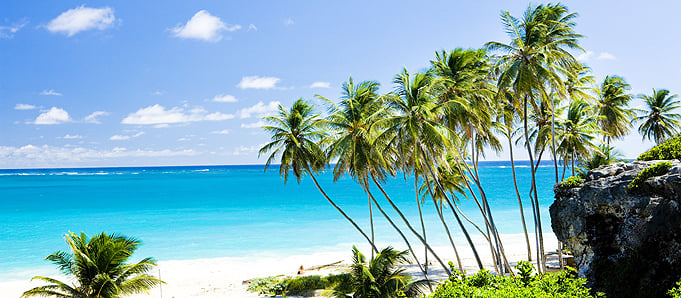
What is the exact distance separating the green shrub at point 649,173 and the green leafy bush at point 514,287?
3335 mm

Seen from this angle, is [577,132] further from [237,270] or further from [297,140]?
[237,270]

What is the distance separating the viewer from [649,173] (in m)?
9.66

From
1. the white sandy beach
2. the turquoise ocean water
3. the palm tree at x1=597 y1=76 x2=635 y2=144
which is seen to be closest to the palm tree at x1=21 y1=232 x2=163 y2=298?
the white sandy beach

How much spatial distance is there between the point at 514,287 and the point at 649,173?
16.4 ft

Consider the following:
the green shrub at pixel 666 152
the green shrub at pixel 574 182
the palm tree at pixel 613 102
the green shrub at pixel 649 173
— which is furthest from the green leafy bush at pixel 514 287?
the palm tree at pixel 613 102

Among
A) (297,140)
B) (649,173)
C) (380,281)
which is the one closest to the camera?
(649,173)

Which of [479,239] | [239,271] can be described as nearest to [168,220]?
[239,271]

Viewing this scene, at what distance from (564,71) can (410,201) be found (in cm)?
4396

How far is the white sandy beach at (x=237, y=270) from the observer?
19.2 metres

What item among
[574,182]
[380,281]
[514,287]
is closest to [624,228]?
[574,182]

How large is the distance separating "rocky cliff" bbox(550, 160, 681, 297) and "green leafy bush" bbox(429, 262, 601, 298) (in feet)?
8.59

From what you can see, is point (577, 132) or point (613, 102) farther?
point (613, 102)

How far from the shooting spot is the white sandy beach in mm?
19219

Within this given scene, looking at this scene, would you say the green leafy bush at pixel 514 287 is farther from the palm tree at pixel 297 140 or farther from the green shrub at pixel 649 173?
the palm tree at pixel 297 140
